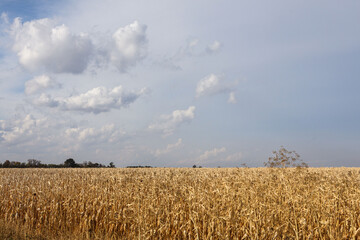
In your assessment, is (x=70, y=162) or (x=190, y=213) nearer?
(x=190, y=213)

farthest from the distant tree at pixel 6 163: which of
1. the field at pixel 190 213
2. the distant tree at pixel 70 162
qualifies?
the field at pixel 190 213

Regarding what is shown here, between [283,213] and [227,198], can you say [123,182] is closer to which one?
[227,198]

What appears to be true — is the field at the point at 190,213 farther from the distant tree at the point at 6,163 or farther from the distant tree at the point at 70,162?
the distant tree at the point at 6,163

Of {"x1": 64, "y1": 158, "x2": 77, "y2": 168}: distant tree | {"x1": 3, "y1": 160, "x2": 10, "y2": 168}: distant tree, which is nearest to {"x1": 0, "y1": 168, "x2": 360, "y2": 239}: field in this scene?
{"x1": 64, "y1": 158, "x2": 77, "y2": 168}: distant tree

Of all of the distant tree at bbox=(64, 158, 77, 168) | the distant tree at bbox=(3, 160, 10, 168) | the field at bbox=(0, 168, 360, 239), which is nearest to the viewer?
the field at bbox=(0, 168, 360, 239)

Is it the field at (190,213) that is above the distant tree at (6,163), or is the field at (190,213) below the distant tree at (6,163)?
below

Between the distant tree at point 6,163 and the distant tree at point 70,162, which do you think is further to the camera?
the distant tree at point 70,162

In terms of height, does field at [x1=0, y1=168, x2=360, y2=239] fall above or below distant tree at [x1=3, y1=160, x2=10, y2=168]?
below

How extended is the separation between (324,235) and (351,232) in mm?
758

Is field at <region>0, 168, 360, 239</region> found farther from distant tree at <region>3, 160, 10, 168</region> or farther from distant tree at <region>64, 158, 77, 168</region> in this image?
distant tree at <region>3, 160, 10, 168</region>

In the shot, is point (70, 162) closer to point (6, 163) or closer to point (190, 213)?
point (6, 163)

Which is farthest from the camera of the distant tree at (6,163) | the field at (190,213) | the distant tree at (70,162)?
the distant tree at (70,162)

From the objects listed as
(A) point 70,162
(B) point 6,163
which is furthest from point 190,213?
(B) point 6,163

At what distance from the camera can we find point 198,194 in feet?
37.0
